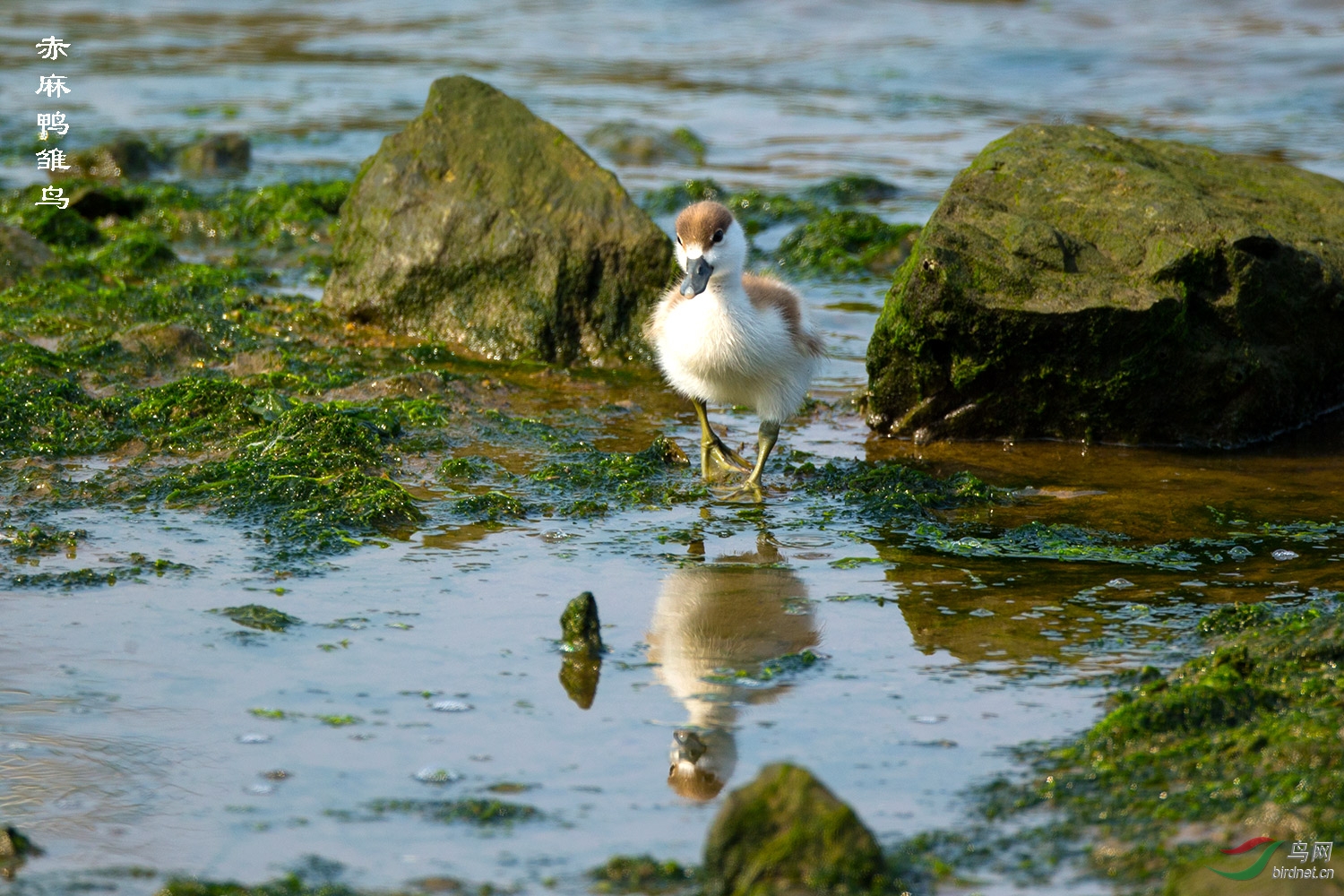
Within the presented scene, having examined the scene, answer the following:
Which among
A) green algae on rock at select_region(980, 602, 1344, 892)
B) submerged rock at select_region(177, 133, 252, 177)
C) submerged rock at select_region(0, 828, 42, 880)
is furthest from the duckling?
submerged rock at select_region(177, 133, 252, 177)

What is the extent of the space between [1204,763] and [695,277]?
121 inches

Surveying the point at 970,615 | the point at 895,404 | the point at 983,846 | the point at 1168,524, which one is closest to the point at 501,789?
the point at 983,846

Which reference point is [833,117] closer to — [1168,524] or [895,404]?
[895,404]

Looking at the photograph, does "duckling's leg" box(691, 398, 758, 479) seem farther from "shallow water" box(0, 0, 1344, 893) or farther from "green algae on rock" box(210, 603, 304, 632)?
"green algae on rock" box(210, 603, 304, 632)

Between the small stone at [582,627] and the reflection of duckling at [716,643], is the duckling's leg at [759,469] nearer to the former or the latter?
the reflection of duckling at [716,643]

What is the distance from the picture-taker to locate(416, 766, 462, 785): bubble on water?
12.1 ft

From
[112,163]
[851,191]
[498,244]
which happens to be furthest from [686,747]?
[112,163]

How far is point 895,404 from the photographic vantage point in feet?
23.6

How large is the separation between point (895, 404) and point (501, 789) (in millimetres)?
→ 4010

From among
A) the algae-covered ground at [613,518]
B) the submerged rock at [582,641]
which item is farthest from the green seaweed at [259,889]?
the submerged rock at [582,641]

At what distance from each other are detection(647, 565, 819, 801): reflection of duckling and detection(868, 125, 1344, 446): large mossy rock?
2099mm

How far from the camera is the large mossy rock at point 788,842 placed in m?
3.14

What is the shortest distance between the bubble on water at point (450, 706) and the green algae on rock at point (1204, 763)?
4.72 feet

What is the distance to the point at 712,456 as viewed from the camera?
659cm
